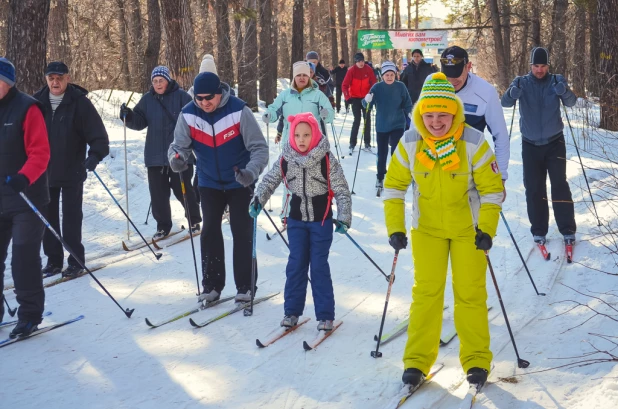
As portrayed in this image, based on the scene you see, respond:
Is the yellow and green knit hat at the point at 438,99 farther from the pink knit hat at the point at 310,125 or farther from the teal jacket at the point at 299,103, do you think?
the teal jacket at the point at 299,103

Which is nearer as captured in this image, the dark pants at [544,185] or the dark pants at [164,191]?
the dark pants at [544,185]

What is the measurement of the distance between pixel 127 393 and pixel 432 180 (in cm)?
242

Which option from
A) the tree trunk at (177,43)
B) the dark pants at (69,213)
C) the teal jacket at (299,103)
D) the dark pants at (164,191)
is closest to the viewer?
the dark pants at (69,213)

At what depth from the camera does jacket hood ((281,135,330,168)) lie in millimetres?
5326

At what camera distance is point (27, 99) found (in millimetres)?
5410

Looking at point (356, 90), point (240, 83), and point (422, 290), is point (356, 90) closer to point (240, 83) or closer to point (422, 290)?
point (240, 83)

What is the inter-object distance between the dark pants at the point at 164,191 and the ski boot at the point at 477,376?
5342 mm

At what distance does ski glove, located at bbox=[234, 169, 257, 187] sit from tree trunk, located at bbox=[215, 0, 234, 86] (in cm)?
1429

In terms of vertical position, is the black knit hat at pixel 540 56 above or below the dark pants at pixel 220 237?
above

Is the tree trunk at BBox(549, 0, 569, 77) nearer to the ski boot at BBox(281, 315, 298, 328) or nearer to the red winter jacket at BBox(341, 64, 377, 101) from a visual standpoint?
the red winter jacket at BBox(341, 64, 377, 101)

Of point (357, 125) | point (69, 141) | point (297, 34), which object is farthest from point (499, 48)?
point (69, 141)

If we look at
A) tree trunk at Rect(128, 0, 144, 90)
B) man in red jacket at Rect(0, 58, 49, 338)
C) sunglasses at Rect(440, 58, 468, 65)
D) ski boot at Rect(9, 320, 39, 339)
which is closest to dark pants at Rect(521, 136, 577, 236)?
sunglasses at Rect(440, 58, 468, 65)

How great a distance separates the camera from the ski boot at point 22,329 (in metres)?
5.50

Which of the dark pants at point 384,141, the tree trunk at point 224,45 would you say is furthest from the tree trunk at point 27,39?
the tree trunk at point 224,45
